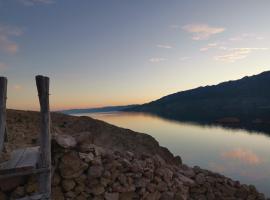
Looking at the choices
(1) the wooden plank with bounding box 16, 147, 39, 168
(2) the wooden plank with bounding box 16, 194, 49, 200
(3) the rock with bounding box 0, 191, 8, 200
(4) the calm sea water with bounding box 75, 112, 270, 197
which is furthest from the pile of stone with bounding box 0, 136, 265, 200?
(4) the calm sea water with bounding box 75, 112, 270, 197

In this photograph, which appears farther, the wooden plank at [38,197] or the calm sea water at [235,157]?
the calm sea water at [235,157]

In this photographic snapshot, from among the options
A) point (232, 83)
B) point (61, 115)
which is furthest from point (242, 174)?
point (232, 83)

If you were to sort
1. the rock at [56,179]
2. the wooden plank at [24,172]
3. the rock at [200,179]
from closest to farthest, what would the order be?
the wooden plank at [24,172] → the rock at [56,179] → the rock at [200,179]

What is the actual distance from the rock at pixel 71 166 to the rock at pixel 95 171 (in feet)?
1.04

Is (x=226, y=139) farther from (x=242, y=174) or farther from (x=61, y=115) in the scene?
(x=61, y=115)

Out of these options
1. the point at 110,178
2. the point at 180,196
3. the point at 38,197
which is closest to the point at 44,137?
the point at 38,197

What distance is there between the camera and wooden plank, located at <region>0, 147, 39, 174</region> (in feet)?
27.8

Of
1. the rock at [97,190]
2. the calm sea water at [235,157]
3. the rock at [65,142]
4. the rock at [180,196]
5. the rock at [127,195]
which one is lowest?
the calm sea water at [235,157]

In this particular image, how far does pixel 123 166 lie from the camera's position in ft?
41.2

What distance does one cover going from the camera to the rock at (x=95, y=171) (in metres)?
11.4

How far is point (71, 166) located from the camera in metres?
11.0

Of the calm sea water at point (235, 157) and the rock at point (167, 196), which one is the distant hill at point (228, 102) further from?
the rock at point (167, 196)

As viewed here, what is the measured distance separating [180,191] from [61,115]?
1588cm

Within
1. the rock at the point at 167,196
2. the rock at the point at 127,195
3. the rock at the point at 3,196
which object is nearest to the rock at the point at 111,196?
the rock at the point at 127,195
